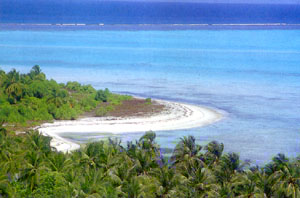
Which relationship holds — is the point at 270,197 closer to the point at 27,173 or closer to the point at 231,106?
the point at 27,173

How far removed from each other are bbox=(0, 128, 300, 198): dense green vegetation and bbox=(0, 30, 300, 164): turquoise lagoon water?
2038 cm

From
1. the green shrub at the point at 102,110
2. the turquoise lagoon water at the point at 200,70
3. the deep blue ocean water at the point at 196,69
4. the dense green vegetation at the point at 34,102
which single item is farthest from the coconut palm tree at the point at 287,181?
the green shrub at the point at 102,110

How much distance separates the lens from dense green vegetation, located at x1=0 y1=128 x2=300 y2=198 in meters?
36.0

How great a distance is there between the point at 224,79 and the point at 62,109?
50.1 metres

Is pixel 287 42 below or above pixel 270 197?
above

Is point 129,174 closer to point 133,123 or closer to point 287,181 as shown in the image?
point 287,181

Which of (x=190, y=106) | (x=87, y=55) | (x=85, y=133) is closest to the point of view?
(x=85, y=133)

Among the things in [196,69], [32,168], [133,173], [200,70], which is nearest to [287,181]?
[133,173]

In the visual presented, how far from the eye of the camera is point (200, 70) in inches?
5037

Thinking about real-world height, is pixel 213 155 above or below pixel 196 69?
below

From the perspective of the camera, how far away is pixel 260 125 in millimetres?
82062

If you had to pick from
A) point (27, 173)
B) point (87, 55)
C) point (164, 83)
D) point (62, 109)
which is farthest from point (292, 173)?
point (87, 55)

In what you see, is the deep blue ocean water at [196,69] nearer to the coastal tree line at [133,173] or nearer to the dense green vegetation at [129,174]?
the coastal tree line at [133,173]

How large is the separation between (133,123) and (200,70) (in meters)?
55.5
